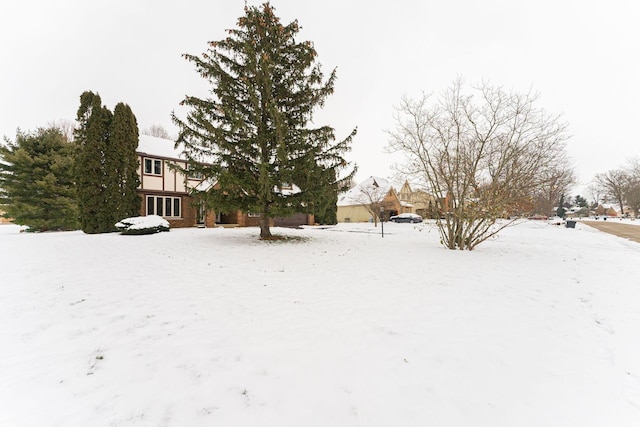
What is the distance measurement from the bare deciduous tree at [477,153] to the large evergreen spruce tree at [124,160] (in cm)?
1515

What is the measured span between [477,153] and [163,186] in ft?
65.2

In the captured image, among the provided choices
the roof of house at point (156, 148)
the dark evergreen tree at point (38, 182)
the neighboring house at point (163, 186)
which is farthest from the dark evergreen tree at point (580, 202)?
the dark evergreen tree at point (38, 182)

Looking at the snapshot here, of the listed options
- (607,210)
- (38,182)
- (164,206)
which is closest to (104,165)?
(164,206)

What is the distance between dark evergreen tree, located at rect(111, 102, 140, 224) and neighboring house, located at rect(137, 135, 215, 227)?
206cm

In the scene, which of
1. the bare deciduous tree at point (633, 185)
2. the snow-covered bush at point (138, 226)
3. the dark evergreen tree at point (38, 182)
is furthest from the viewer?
the bare deciduous tree at point (633, 185)

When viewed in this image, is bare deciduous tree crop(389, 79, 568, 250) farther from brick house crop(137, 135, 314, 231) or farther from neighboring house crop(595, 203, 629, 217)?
neighboring house crop(595, 203, 629, 217)

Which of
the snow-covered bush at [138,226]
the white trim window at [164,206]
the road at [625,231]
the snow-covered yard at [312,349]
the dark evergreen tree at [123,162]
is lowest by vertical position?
the snow-covered yard at [312,349]

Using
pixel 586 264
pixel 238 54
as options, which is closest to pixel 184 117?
pixel 238 54

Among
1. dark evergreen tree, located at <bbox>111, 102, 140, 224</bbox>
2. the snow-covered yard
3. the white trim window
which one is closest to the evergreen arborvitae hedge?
dark evergreen tree, located at <bbox>111, 102, 140, 224</bbox>

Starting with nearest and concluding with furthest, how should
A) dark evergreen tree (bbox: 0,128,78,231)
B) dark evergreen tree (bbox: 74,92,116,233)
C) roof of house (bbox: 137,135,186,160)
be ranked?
dark evergreen tree (bbox: 74,92,116,233) < dark evergreen tree (bbox: 0,128,78,231) < roof of house (bbox: 137,135,186,160)

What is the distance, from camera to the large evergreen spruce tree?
1471 centimetres

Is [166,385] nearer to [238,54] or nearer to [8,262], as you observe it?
[8,262]

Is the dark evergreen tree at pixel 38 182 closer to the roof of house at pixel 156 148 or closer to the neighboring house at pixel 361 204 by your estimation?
the roof of house at pixel 156 148

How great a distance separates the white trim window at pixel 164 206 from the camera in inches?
718
